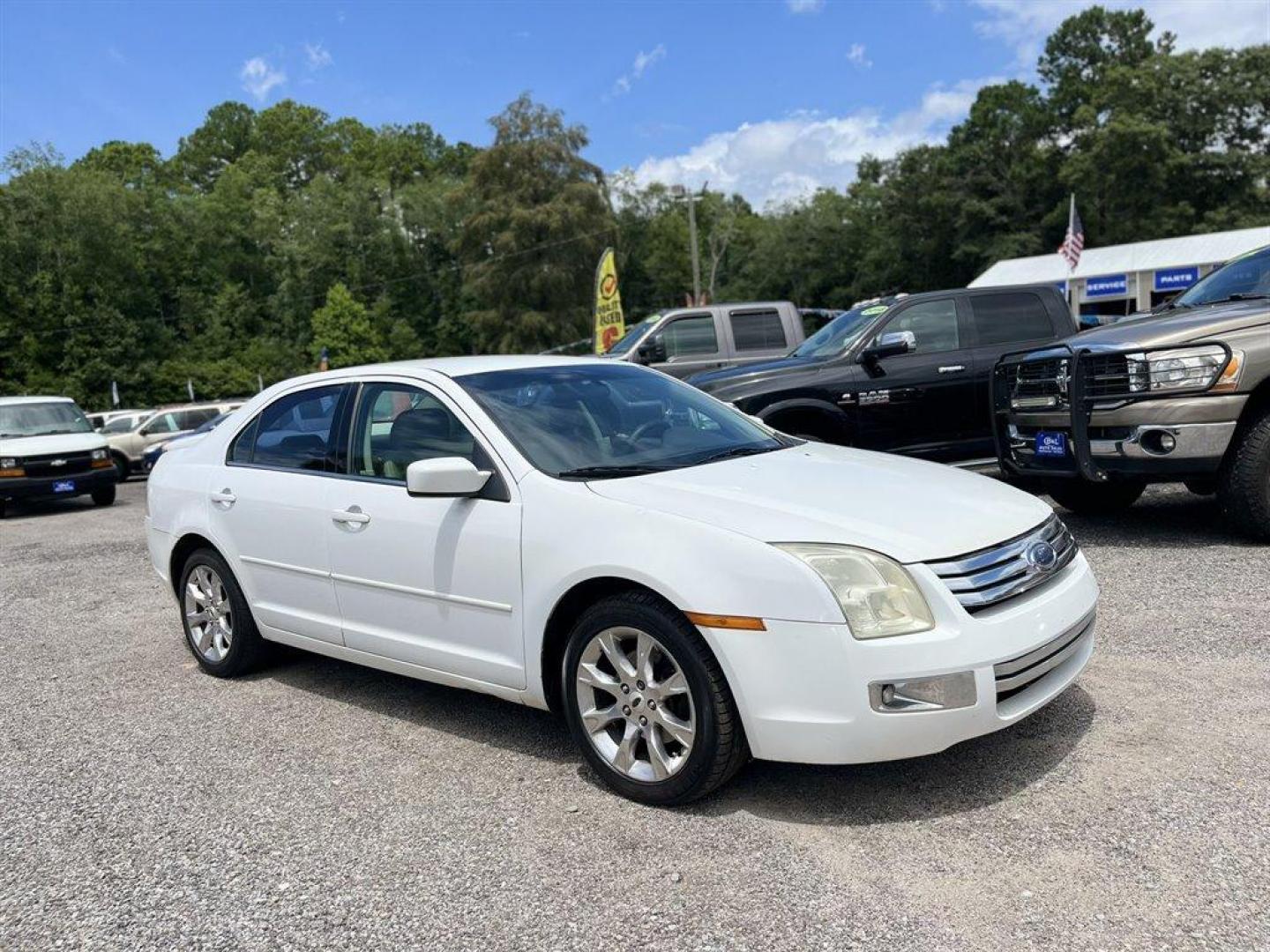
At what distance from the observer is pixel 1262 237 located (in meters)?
32.1

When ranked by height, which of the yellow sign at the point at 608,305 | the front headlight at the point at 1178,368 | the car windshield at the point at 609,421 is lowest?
the front headlight at the point at 1178,368

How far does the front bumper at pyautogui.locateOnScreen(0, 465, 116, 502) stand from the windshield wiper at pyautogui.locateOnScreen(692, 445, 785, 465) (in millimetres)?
13811

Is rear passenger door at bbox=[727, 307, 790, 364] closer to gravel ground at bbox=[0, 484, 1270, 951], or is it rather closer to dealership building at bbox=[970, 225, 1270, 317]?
gravel ground at bbox=[0, 484, 1270, 951]

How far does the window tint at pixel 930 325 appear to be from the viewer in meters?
8.70

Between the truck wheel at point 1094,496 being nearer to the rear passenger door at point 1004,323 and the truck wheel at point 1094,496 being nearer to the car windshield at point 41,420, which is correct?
the rear passenger door at point 1004,323

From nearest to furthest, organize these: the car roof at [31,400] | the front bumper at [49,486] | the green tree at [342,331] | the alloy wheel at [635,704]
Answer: the alloy wheel at [635,704] → the front bumper at [49,486] → the car roof at [31,400] → the green tree at [342,331]

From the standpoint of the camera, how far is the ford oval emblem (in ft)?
10.9

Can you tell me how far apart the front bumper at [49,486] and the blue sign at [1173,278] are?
32695 mm

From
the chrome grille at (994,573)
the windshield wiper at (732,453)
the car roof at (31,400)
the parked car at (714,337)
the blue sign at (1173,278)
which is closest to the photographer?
the chrome grille at (994,573)

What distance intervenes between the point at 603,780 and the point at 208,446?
3.13 meters

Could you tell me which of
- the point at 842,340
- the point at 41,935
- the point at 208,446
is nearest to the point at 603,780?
the point at 41,935

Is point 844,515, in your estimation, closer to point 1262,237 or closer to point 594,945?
point 594,945

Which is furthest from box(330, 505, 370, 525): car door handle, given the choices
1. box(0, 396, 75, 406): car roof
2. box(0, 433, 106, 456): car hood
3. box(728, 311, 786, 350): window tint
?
box(0, 396, 75, 406): car roof

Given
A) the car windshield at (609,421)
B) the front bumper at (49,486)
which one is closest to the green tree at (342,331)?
the front bumper at (49,486)
